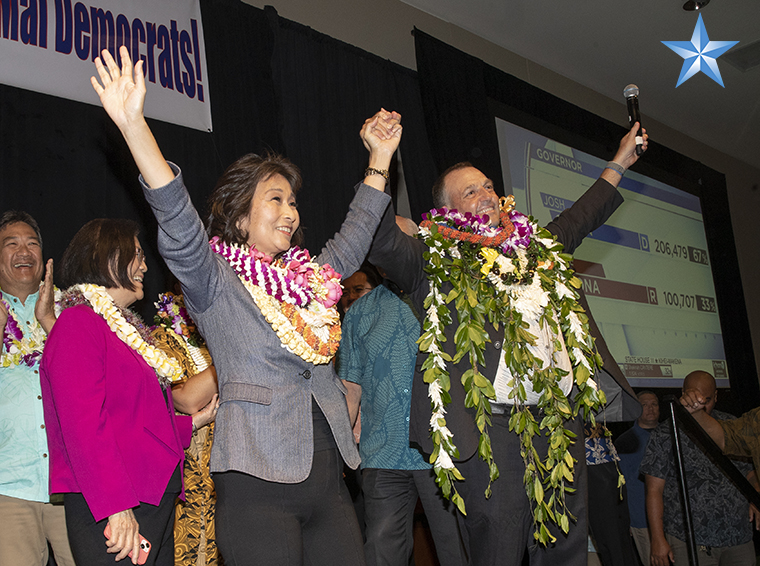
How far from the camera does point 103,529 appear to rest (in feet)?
5.44

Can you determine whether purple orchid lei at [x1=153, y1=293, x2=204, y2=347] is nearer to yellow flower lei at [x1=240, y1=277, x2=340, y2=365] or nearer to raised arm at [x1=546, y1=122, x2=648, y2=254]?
yellow flower lei at [x1=240, y1=277, x2=340, y2=365]

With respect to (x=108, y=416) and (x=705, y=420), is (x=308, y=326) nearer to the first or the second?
(x=108, y=416)

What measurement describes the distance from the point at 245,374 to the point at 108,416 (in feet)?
1.56

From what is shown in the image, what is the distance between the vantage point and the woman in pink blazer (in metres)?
1.64

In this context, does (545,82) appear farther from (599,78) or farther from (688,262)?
(688,262)

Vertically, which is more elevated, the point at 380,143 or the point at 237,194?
the point at 380,143

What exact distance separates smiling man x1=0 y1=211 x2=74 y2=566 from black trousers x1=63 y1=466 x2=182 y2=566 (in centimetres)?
66

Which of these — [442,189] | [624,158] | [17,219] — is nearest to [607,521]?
[624,158]

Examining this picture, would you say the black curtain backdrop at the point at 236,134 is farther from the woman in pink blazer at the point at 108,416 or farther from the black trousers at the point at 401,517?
the black trousers at the point at 401,517

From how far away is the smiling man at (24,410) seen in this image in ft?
7.31

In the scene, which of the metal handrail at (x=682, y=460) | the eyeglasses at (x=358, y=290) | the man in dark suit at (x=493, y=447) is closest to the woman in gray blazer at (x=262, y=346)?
the man in dark suit at (x=493, y=447)

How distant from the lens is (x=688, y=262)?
734 centimetres

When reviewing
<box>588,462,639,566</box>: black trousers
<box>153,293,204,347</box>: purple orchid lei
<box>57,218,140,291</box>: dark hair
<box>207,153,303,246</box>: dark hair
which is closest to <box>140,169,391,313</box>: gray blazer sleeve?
<box>207,153,303,246</box>: dark hair

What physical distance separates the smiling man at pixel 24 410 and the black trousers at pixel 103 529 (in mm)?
656
